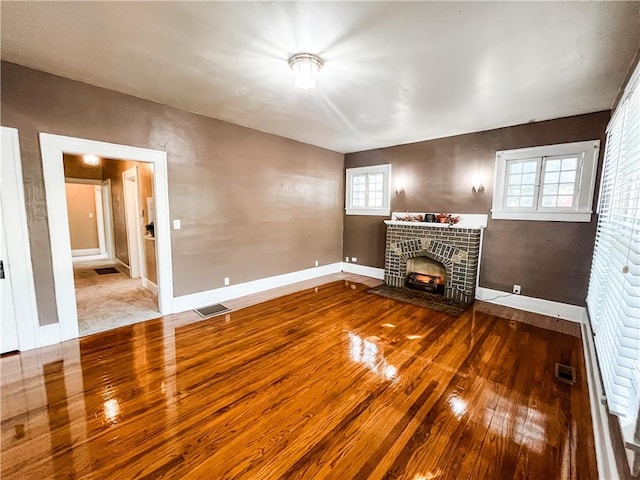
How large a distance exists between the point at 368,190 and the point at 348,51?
12.4 ft

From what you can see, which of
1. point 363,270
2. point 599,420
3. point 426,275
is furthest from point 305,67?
point 363,270

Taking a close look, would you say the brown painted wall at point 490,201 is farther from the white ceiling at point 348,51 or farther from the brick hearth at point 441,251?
the white ceiling at point 348,51

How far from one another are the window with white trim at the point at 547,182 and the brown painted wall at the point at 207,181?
3.16m

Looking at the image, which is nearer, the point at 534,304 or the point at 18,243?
the point at 18,243

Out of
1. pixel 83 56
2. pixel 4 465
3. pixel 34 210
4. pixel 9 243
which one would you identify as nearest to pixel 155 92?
pixel 83 56

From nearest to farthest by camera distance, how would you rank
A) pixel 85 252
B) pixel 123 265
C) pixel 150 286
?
1. pixel 150 286
2. pixel 123 265
3. pixel 85 252

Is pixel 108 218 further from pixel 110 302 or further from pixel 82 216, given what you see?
pixel 110 302

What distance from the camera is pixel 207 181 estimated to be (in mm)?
3984

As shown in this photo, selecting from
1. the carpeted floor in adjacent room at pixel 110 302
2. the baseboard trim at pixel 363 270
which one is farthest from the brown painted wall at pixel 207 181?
the carpeted floor in adjacent room at pixel 110 302

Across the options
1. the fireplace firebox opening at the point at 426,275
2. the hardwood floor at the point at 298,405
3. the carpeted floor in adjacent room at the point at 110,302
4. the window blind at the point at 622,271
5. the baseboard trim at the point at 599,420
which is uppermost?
the window blind at the point at 622,271

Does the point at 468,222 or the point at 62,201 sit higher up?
the point at 62,201

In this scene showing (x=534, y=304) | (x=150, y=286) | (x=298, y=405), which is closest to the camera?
(x=298, y=405)

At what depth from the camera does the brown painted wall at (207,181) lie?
107 inches

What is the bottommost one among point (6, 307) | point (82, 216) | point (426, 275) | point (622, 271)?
point (426, 275)
